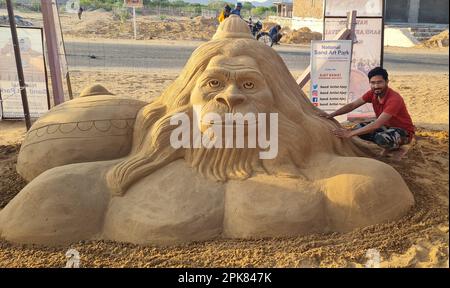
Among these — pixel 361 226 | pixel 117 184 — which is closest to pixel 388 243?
pixel 361 226

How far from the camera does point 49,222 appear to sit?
8.93ft

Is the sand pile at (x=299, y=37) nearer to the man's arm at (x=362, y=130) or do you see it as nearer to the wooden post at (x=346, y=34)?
the wooden post at (x=346, y=34)

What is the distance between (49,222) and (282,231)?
4.71 feet

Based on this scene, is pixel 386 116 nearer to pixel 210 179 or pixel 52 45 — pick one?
pixel 210 179

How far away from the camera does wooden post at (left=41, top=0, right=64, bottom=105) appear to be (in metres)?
5.06

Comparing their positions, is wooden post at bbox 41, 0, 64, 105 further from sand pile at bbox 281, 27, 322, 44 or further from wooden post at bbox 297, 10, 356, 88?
sand pile at bbox 281, 27, 322, 44

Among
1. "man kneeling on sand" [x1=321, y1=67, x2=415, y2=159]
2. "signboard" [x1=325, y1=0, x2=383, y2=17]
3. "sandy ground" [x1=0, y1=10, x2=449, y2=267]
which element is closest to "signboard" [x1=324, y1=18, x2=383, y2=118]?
"signboard" [x1=325, y1=0, x2=383, y2=17]

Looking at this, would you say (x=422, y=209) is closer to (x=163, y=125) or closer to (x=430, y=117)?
(x=163, y=125)

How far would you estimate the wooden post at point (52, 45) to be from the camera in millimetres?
5062

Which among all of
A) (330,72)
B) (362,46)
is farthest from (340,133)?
(362,46)

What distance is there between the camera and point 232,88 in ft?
9.33

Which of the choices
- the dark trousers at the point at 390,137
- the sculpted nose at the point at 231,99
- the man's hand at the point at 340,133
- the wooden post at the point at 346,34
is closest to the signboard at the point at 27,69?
the wooden post at the point at 346,34

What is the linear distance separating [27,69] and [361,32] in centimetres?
443
